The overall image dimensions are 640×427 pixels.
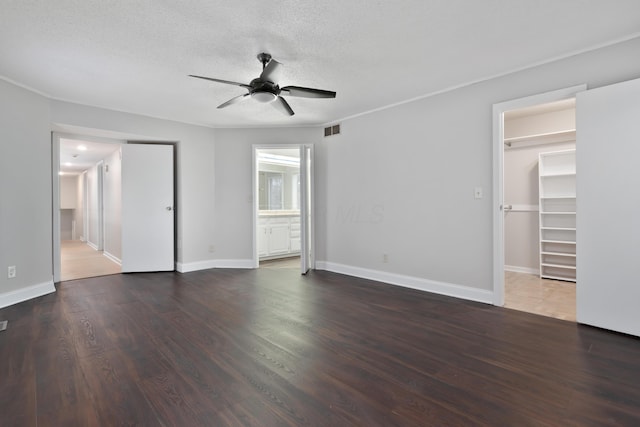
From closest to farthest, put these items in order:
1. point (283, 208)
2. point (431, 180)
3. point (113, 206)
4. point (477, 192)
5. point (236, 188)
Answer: point (477, 192) < point (431, 180) < point (236, 188) < point (113, 206) < point (283, 208)

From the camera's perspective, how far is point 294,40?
99.0 inches

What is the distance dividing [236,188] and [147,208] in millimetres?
1384

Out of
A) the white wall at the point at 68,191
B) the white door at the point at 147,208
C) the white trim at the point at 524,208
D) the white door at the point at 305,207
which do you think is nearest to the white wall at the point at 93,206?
the white wall at the point at 68,191

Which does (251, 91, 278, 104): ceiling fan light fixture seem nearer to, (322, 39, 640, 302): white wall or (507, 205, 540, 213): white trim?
(322, 39, 640, 302): white wall

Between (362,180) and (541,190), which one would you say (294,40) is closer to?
(362,180)

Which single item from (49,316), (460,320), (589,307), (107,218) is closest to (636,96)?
(589,307)

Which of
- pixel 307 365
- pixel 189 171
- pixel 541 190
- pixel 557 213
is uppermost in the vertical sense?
pixel 189 171

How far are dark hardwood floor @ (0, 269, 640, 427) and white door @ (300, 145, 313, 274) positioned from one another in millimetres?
1530

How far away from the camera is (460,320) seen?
2834mm

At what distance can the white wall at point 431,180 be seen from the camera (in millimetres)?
3027

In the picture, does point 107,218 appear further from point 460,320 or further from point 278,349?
point 460,320

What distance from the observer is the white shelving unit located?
4.39 metres

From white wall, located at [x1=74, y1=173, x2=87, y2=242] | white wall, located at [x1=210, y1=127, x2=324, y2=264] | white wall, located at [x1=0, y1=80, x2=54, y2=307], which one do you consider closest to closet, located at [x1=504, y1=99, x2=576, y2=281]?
white wall, located at [x1=210, y1=127, x2=324, y2=264]

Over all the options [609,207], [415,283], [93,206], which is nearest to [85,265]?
[93,206]
